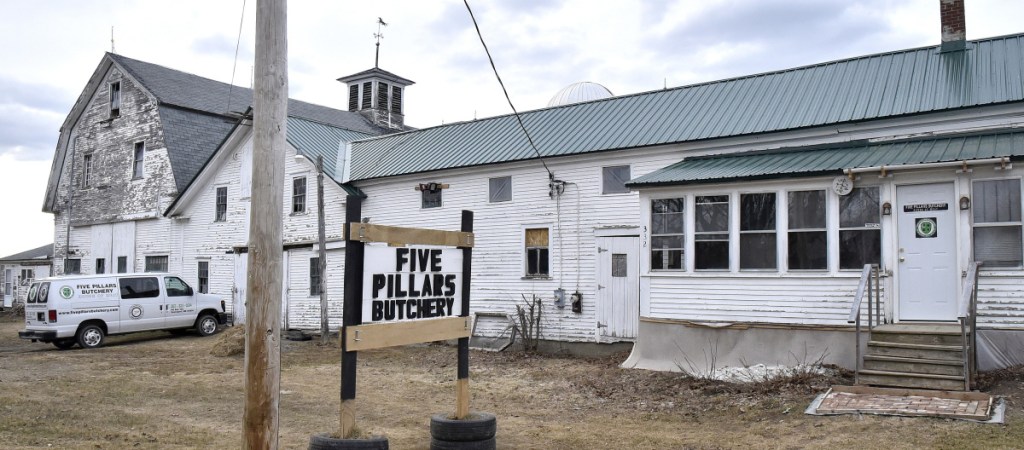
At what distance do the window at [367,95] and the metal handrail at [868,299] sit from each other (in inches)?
1233

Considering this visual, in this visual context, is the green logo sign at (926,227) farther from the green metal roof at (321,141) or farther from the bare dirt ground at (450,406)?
the green metal roof at (321,141)

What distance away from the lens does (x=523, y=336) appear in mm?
17422

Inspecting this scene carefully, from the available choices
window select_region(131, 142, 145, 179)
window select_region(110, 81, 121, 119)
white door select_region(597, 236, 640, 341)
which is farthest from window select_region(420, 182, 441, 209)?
window select_region(110, 81, 121, 119)

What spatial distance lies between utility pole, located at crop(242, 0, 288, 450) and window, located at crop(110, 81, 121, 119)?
25.6 meters

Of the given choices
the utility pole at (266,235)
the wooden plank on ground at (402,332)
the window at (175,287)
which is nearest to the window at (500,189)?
the window at (175,287)

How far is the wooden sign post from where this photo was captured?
6.90 m

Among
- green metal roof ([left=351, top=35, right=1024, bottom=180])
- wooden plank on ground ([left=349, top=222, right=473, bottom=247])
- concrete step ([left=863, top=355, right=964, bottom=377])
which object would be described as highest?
green metal roof ([left=351, top=35, right=1024, bottom=180])

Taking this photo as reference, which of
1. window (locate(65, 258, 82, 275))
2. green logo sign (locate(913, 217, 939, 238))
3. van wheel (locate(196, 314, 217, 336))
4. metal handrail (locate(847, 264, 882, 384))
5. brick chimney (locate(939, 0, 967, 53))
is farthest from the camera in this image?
window (locate(65, 258, 82, 275))

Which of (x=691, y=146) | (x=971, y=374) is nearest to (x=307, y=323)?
(x=691, y=146)

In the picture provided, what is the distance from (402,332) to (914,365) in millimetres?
7153

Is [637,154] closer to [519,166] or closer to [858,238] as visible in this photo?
[519,166]

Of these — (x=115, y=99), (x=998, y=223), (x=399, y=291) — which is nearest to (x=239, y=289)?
(x=115, y=99)

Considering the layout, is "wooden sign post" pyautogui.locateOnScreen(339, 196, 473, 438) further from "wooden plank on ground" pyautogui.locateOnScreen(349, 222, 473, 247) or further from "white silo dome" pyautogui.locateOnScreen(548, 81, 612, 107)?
"white silo dome" pyautogui.locateOnScreen(548, 81, 612, 107)

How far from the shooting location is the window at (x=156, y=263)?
87.1 feet
